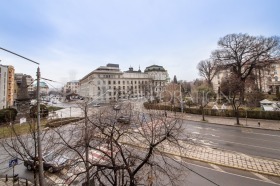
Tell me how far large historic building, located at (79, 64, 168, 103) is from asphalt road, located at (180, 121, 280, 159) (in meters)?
53.8

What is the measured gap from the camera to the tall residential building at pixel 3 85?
48.8m

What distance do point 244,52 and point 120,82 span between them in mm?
66390

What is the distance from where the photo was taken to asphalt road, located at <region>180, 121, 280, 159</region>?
1638cm

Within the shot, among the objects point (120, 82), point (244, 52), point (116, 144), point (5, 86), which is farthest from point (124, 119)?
point (120, 82)

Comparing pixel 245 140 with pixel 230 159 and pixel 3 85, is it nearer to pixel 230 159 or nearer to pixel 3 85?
pixel 230 159

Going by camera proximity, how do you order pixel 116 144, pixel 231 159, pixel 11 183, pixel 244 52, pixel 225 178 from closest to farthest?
pixel 116 144
pixel 225 178
pixel 11 183
pixel 231 159
pixel 244 52

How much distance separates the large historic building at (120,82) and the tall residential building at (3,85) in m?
29.7

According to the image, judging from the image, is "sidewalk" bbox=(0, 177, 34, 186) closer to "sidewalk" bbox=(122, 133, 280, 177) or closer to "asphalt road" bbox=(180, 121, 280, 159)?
"sidewalk" bbox=(122, 133, 280, 177)

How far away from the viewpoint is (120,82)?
325 feet

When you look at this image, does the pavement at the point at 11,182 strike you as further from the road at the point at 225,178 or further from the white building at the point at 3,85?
the white building at the point at 3,85

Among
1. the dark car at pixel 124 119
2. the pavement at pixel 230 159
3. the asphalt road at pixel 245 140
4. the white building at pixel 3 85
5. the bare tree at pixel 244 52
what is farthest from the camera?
the white building at pixel 3 85

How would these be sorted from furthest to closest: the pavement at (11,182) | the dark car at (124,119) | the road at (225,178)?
the pavement at (11,182)
the road at (225,178)
the dark car at (124,119)

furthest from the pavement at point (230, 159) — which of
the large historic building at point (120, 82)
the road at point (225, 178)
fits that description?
the large historic building at point (120, 82)

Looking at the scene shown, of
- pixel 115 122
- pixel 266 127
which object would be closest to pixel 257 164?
pixel 115 122
